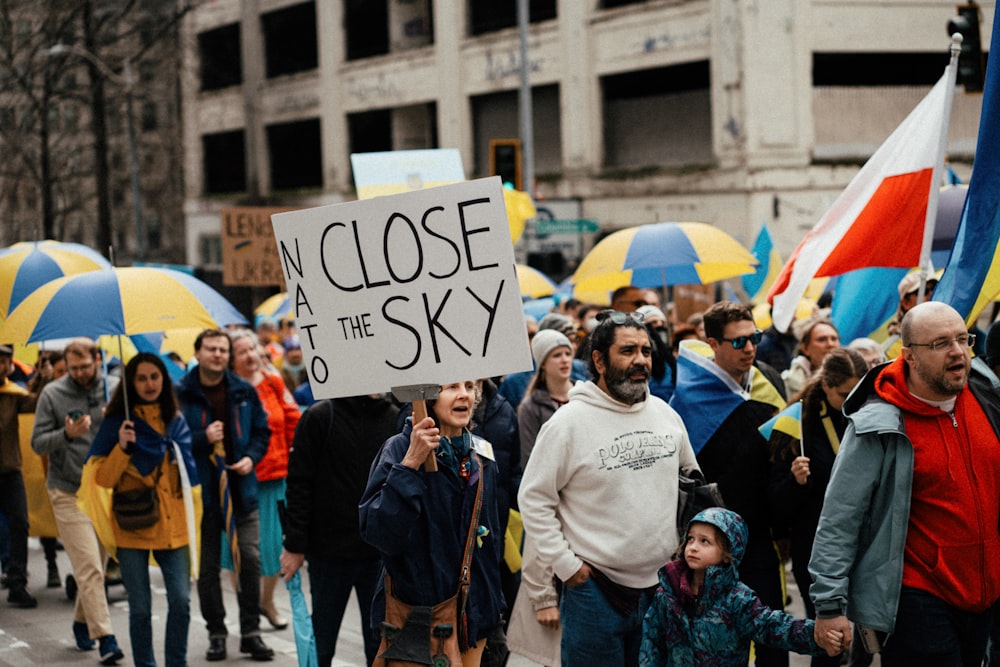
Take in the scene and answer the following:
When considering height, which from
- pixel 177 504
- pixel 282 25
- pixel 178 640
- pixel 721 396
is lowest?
pixel 178 640

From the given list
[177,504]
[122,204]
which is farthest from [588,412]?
[122,204]

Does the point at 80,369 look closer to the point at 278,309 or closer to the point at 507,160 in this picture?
the point at 507,160

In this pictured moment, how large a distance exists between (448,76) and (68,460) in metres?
24.7

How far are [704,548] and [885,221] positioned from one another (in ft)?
9.34

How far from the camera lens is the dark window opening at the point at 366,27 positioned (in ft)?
123

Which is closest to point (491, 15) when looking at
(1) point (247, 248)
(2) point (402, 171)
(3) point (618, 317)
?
(1) point (247, 248)

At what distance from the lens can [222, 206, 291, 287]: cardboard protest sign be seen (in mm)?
16797

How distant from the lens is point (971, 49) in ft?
39.0

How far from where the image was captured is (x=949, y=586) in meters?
4.81

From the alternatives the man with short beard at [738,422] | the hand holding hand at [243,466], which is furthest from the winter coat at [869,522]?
the hand holding hand at [243,466]

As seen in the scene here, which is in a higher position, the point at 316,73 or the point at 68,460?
the point at 316,73

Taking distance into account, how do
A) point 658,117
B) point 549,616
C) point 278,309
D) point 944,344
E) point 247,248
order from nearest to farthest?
1. point 944,344
2. point 549,616
3. point 247,248
4. point 278,309
5. point 658,117

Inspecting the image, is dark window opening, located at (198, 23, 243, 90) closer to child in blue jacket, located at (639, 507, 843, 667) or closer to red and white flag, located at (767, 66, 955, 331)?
red and white flag, located at (767, 66, 955, 331)

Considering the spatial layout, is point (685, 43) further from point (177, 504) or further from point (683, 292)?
point (177, 504)
